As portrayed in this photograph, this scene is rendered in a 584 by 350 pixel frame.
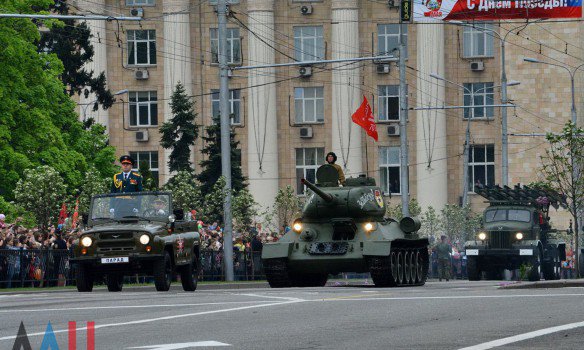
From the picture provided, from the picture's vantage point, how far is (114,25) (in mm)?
87062

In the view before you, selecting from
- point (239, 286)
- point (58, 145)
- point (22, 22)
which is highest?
point (22, 22)

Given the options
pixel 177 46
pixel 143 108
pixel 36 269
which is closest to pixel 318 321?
pixel 36 269

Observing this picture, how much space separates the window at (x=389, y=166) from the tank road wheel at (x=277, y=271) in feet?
185

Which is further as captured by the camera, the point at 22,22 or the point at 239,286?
the point at 22,22

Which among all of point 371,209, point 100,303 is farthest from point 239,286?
point 100,303

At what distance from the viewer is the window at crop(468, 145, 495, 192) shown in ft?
292

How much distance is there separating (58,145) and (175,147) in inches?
690

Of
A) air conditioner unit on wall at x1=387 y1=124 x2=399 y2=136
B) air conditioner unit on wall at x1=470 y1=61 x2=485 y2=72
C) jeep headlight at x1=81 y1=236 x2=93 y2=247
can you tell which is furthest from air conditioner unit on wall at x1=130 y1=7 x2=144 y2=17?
jeep headlight at x1=81 y1=236 x2=93 y2=247

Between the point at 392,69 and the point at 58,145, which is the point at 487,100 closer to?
the point at 392,69

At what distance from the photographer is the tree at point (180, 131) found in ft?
246

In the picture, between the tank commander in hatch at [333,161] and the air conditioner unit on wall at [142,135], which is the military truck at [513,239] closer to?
the tank commander in hatch at [333,161]

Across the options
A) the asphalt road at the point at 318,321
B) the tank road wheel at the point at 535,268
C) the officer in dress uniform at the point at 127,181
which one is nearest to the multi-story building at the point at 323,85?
the tank road wheel at the point at 535,268

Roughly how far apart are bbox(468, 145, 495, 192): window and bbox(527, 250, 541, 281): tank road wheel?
1568 inches

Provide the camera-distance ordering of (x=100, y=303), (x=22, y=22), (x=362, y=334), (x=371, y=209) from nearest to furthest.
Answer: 1. (x=362, y=334)
2. (x=100, y=303)
3. (x=371, y=209)
4. (x=22, y=22)
